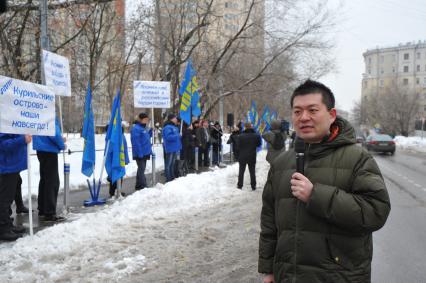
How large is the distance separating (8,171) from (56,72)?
7.57 feet

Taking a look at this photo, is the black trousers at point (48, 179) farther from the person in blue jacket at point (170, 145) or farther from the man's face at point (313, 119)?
the man's face at point (313, 119)

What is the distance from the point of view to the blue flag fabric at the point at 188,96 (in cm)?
1435

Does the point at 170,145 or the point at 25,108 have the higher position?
the point at 25,108

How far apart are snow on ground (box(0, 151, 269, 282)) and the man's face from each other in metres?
3.40

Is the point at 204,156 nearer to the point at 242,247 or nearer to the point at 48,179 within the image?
the point at 48,179

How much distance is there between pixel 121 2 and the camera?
22.2m

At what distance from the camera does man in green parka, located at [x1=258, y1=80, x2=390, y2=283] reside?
7.32 ft

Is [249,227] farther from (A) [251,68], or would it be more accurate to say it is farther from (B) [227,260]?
(A) [251,68]

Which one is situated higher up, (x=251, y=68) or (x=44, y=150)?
(x=251, y=68)

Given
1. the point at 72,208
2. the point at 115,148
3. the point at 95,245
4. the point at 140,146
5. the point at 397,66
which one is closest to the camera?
the point at 95,245

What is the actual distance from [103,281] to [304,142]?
3383mm

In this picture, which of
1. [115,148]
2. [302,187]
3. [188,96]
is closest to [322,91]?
[302,187]

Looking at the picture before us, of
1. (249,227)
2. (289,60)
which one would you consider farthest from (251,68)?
(249,227)

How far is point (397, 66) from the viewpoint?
113625mm
